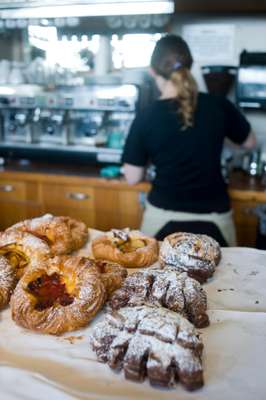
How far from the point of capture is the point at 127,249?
1483mm

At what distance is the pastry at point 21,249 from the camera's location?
1296mm

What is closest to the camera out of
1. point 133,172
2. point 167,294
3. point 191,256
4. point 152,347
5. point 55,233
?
point 152,347

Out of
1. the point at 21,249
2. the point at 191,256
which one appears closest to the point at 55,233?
the point at 21,249

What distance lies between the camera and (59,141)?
3088 mm

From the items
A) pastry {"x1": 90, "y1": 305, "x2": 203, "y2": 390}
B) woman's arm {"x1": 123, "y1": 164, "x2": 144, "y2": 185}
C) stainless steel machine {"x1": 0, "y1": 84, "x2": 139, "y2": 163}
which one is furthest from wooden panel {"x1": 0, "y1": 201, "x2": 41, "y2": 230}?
pastry {"x1": 90, "y1": 305, "x2": 203, "y2": 390}

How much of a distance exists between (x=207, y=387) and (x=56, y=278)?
44 cm

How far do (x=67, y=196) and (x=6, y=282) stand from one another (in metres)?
1.69

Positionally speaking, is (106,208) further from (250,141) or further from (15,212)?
(250,141)

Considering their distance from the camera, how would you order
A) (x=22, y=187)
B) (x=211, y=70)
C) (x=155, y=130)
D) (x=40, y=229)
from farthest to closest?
(x=22, y=187) → (x=211, y=70) → (x=155, y=130) → (x=40, y=229)

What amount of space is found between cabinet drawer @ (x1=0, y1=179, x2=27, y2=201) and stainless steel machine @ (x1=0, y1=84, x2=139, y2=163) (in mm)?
283

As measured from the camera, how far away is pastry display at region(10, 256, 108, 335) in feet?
3.54

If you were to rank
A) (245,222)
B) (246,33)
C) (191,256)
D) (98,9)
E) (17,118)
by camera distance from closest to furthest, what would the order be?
(191,256) → (245,222) → (98,9) → (246,33) → (17,118)

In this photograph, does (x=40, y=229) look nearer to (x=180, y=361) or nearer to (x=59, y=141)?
(x=180, y=361)

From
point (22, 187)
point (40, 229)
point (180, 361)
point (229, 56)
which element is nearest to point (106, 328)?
point (180, 361)
